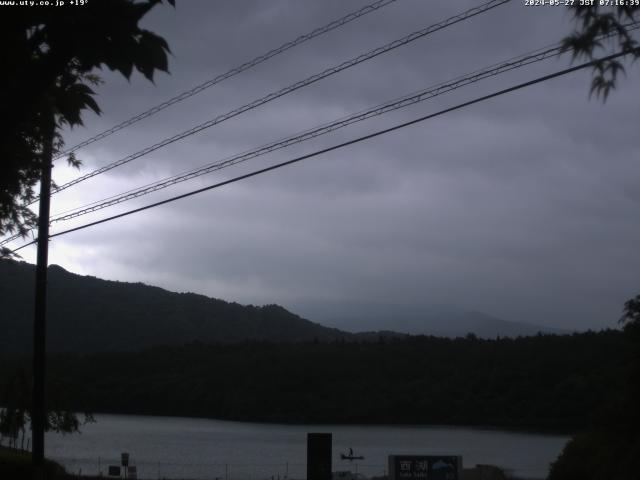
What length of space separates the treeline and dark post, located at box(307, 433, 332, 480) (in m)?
45.7

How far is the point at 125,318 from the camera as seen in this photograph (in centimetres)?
10962

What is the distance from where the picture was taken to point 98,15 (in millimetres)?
6488

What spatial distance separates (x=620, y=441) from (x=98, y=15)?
583 inches

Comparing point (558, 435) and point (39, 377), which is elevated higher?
point (39, 377)

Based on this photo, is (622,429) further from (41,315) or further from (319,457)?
(41,315)

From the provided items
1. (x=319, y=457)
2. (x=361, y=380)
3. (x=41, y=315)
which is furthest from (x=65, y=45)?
(x=361, y=380)

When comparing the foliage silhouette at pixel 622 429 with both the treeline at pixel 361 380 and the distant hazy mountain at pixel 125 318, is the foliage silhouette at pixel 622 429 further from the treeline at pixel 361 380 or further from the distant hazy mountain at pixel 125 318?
the distant hazy mountain at pixel 125 318

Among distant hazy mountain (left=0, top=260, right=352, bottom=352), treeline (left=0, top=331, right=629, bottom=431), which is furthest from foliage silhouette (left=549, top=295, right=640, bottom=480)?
distant hazy mountain (left=0, top=260, right=352, bottom=352)

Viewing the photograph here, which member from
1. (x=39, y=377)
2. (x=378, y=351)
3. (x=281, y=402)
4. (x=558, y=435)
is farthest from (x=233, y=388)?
(x=39, y=377)

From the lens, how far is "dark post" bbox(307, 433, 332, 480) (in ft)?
48.0

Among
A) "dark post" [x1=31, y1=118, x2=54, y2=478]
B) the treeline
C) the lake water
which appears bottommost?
the lake water

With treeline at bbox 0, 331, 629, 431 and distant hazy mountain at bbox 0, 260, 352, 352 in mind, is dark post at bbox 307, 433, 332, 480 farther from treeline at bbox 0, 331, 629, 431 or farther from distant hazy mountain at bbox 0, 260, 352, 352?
distant hazy mountain at bbox 0, 260, 352, 352

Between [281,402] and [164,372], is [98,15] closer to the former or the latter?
[281,402]

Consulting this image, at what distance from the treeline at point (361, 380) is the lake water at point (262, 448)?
3.56 meters
